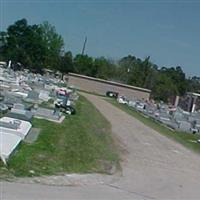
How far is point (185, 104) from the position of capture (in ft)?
251

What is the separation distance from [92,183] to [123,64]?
342 ft

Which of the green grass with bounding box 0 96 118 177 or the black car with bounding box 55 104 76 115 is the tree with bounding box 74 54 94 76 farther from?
the green grass with bounding box 0 96 118 177

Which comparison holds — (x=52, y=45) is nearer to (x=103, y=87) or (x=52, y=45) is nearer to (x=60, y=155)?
(x=103, y=87)

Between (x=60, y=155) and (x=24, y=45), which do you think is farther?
(x=24, y=45)

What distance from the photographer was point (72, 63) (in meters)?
103

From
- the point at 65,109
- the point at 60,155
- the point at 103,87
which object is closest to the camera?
the point at 60,155

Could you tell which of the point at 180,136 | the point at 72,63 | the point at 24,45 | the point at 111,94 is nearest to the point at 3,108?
the point at 180,136

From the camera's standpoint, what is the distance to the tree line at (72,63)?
325 ft

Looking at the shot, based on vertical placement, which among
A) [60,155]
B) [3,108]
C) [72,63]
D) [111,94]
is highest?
[72,63]

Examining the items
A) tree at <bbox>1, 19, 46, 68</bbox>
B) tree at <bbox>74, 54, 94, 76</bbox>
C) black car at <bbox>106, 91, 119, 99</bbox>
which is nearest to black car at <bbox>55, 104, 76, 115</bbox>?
black car at <bbox>106, 91, 119, 99</bbox>

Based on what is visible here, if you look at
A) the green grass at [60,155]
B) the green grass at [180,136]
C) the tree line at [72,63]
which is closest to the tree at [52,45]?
the tree line at [72,63]

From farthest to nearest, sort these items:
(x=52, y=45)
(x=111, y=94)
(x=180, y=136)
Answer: (x=52, y=45), (x=111, y=94), (x=180, y=136)

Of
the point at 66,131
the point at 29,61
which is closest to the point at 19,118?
the point at 66,131

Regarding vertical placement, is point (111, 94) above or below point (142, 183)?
below
